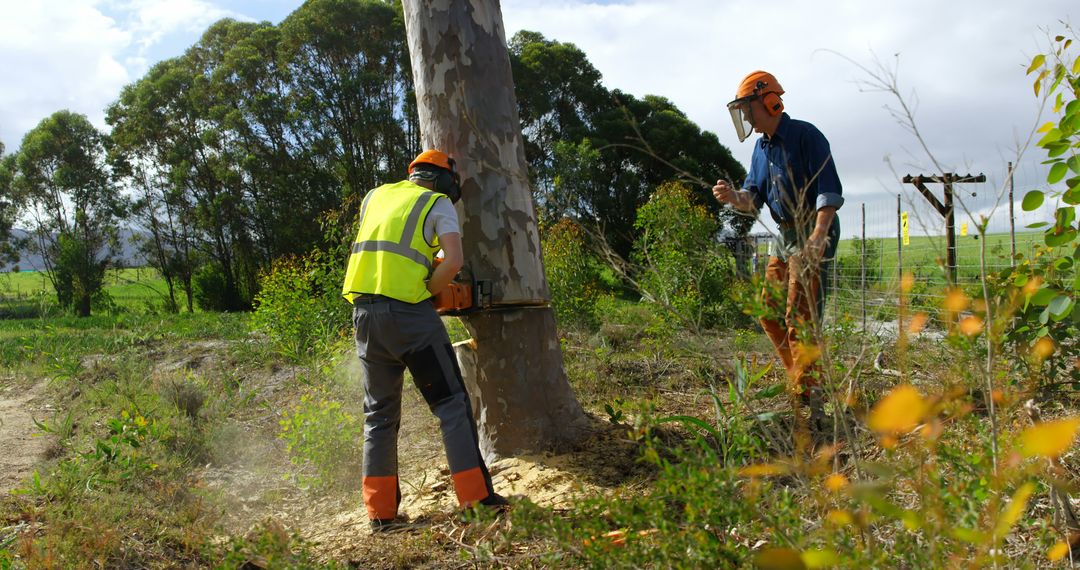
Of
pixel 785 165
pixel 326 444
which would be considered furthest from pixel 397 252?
pixel 785 165

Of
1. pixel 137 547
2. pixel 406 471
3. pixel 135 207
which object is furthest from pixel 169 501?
pixel 135 207

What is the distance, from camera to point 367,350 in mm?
3418

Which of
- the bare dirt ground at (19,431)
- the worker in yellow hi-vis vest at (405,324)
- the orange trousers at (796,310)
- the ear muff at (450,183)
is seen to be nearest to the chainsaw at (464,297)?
the worker in yellow hi-vis vest at (405,324)

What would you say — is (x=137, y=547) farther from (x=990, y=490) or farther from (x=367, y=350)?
(x=990, y=490)

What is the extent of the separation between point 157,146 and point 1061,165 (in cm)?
2271

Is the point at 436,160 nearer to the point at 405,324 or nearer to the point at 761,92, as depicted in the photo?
the point at 405,324

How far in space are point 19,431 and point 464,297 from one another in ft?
13.9

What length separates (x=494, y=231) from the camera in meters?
3.85

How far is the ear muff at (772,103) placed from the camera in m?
3.67

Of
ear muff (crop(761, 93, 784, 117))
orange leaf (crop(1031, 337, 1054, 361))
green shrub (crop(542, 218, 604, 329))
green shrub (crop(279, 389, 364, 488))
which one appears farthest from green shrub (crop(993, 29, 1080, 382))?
green shrub (crop(542, 218, 604, 329))

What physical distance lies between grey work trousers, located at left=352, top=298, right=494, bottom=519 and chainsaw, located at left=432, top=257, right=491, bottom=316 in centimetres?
18

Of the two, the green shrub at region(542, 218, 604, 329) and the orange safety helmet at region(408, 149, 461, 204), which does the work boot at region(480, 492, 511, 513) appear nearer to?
→ the orange safety helmet at region(408, 149, 461, 204)

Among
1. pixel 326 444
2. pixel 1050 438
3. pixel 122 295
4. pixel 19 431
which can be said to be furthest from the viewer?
pixel 122 295

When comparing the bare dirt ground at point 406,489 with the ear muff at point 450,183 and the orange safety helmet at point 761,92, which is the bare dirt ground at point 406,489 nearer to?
the ear muff at point 450,183
